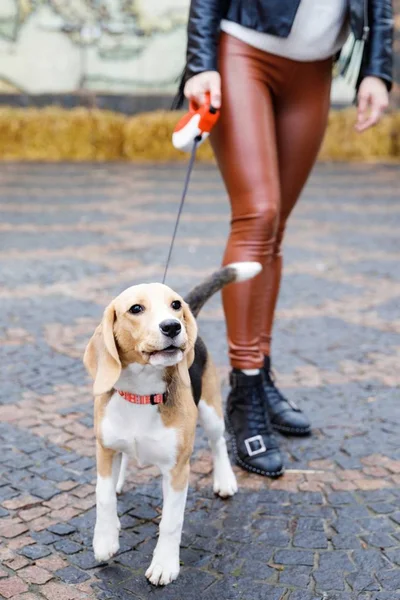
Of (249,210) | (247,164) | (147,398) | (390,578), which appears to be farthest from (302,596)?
(247,164)

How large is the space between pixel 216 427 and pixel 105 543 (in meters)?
0.60

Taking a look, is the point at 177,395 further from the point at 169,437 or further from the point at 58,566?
the point at 58,566

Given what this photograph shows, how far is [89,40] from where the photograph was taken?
15203 millimetres

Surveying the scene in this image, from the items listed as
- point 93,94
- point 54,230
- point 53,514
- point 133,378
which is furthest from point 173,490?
point 93,94

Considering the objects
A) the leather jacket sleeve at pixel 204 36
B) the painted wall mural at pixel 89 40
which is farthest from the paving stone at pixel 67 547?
the painted wall mural at pixel 89 40

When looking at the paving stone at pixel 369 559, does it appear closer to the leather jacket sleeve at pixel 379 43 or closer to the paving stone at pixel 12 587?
the paving stone at pixel 12 587

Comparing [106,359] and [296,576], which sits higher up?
[106,359]

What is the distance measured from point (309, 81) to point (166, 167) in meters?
10.6

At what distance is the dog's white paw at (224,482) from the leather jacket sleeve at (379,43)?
1.66 m

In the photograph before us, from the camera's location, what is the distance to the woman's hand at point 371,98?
3.19m

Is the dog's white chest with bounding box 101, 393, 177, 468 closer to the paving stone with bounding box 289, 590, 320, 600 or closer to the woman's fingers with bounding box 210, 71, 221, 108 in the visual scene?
the paving stone with bounding box 289, 590, 320, 600

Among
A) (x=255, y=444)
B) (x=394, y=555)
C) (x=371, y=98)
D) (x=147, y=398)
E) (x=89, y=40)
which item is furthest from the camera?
(x=89, y=40)

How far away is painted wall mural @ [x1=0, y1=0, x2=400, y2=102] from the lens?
49.8ft

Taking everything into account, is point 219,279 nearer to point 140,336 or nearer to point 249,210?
point 249,210
